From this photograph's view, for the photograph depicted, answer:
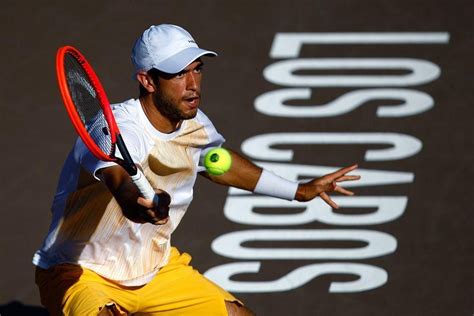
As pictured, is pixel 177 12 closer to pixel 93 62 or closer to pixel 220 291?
pixel 93 62

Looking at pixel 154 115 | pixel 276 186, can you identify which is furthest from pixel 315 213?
pixel 154 115

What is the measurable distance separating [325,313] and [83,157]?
87.6 inches

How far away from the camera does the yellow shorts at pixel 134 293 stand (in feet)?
13.5

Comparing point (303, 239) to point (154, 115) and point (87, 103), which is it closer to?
point (154, 115)

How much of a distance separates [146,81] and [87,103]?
0.25 metres

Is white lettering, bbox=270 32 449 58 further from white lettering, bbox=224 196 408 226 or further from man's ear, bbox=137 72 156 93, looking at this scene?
man's ear, bbox=137 72 156 93

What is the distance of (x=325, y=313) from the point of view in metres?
5.77

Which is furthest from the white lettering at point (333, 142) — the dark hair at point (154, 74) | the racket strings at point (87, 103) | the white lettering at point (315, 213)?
the racket strings at point (87, 103)

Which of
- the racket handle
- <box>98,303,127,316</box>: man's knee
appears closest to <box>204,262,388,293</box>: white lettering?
<box>98,303,127,316</box>: man's knee

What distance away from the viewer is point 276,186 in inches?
183

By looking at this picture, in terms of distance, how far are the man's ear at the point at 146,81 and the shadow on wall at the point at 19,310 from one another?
6.52 ft

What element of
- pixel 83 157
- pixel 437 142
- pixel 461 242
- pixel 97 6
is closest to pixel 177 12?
pixel 97 6

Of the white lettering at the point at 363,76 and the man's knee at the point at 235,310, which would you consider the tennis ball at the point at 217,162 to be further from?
the white lettering at the point at 363,76

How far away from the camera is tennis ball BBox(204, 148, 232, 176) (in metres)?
4.19
